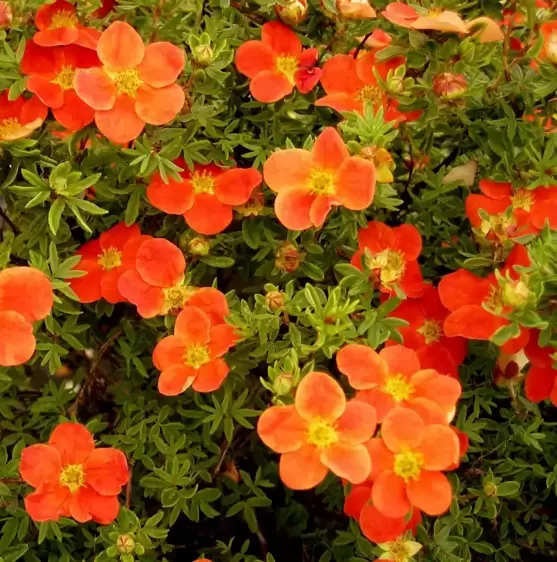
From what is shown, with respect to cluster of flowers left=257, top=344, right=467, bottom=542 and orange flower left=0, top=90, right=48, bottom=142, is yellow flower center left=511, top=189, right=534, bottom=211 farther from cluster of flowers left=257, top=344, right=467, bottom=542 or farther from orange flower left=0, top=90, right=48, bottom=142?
orange flower left=0, top=90, right=48, bottom=142

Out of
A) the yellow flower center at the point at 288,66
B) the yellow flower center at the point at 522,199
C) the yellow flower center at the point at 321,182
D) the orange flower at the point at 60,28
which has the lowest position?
the yellow flower center at the point at 522,199

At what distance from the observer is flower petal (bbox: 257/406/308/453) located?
1.05 meters

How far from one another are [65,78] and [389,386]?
0.70 m

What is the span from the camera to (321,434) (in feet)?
3.44

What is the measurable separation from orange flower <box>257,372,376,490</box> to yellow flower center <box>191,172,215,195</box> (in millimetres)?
419

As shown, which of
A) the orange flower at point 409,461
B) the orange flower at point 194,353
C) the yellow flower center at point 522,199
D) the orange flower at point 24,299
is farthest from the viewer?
the yellow flower center at point 522,199

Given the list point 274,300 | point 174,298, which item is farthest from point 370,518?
point 174,298

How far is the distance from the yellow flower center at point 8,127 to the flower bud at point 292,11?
0.47m

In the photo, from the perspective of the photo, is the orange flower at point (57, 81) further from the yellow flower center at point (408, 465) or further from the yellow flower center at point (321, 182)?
the yellow flower center at point (408, 465)

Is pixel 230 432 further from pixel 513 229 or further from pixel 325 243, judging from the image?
pixel 513 229

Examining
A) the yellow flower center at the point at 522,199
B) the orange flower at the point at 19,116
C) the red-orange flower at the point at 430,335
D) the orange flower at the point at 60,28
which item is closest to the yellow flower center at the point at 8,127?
the orange flower at the point at 19,116

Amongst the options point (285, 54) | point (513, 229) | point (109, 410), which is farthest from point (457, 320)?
point (109, 410)

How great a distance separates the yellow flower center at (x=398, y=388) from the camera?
1.11m

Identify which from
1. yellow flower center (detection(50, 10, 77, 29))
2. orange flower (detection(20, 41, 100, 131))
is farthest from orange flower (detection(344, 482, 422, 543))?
yellow flower center (detection(50, 10, 77, 29))
